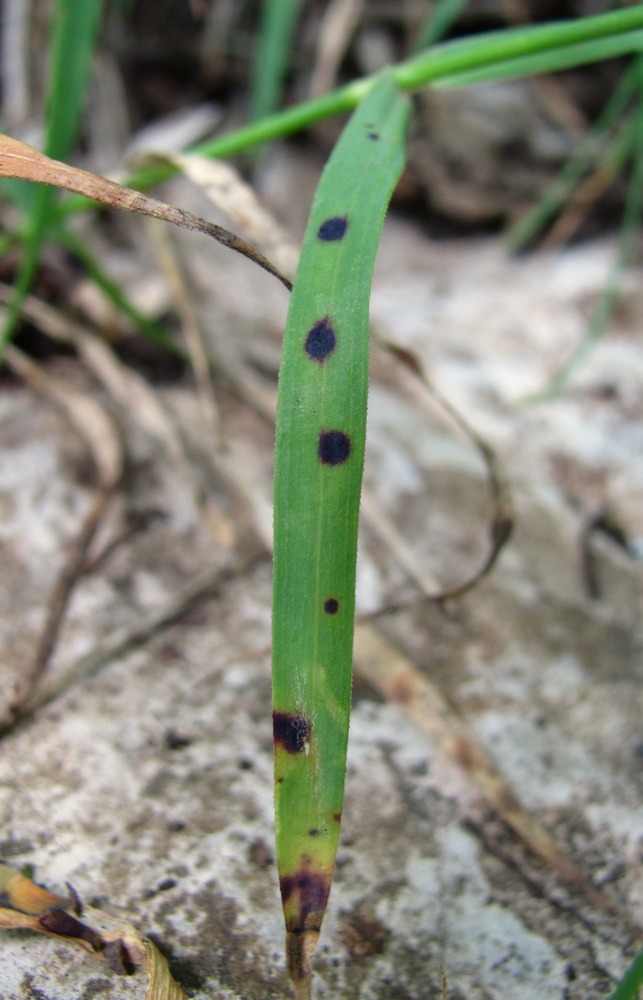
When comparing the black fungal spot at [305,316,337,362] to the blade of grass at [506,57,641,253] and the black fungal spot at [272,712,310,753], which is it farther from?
the blade of grass at [506,57,641,253]

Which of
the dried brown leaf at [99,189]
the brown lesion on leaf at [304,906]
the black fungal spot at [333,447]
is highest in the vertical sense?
the dried brown leaf at [99,189]

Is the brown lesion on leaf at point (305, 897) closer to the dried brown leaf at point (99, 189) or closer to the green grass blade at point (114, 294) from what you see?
the dried brown leaf at point (99, 189)

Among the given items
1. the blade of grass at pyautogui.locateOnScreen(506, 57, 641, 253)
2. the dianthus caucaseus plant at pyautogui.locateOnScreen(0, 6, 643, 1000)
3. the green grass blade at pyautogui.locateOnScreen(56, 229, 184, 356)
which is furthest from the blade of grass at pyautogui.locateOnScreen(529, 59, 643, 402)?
the dianthus caucaseus plant at pyautogui.locateOnScreen(0, 6, 643, 1000)

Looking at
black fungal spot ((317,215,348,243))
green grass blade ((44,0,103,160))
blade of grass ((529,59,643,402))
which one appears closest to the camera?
black fungal spot ((317,215,348,243))

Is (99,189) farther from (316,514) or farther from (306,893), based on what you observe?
(306,893)

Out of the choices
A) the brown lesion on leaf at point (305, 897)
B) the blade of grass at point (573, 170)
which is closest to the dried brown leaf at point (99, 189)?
the brown lesion on leaf at point (305, 897)

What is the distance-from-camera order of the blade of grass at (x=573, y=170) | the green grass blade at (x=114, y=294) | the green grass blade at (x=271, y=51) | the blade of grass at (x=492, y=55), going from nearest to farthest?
the blade of grass at (x=492, y=55)
the green grass blade at (x=114, y=294)
the green grass blade at (x=271, y=51)
the blade of grass at (x=573, y=170)

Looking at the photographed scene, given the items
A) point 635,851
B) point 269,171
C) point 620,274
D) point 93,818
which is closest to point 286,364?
point 93,818

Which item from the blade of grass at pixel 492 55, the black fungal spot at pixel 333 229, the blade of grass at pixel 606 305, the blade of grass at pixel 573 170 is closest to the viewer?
the black fungal spot at pixel 333 229
